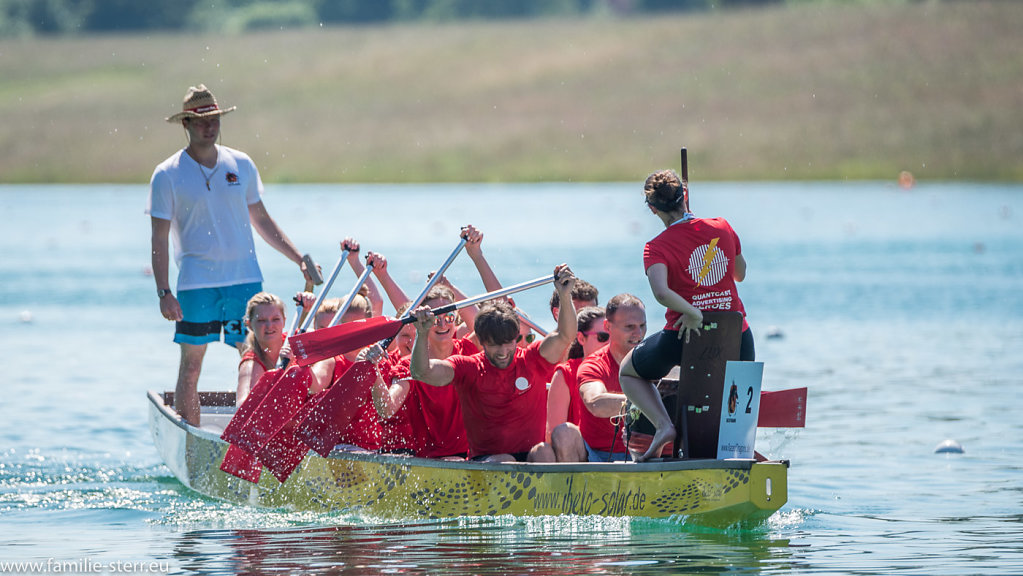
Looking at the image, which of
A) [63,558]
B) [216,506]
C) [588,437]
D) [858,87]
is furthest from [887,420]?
[858,87]

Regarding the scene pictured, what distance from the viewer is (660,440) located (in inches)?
287

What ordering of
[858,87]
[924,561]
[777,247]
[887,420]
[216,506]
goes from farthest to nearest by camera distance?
[858,87], [777,247], [887,420], [216,506], [924,561]

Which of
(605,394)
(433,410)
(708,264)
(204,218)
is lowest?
(433,410)

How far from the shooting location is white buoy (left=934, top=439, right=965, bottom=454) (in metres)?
10.3

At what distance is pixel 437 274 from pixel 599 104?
167 feet

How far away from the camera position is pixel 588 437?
7832 millimetres

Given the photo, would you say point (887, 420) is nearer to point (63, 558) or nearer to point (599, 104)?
point (63, 558)

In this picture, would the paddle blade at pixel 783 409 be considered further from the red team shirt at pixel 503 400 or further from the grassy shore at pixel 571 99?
the grassy shore at pixel 571 99

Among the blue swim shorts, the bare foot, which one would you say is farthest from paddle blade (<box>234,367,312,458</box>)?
the bare foot

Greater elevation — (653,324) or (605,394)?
(653,324)

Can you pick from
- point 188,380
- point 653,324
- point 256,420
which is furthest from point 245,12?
point 256,420

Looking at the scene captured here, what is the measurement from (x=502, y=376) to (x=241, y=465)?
1.66 m

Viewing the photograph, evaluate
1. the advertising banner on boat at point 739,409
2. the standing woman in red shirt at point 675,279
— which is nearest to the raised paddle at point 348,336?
the standing woman in red shirt at point 675,279

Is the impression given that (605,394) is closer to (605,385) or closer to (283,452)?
(605,385)
